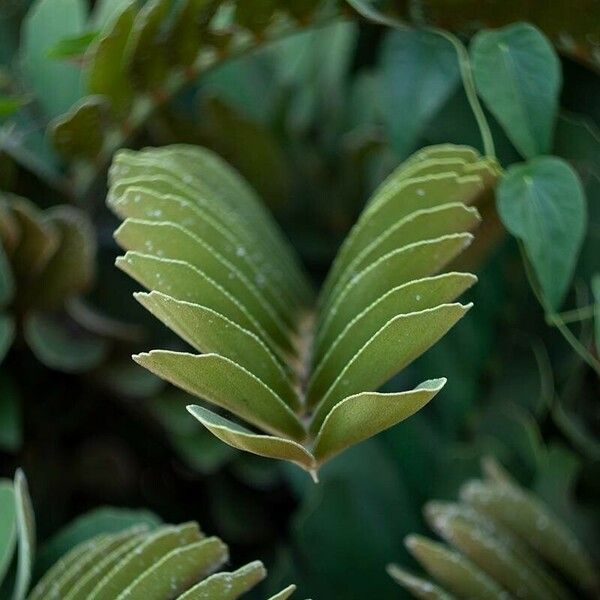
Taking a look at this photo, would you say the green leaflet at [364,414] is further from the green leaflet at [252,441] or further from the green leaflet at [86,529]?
the green leaflet at [86,529]

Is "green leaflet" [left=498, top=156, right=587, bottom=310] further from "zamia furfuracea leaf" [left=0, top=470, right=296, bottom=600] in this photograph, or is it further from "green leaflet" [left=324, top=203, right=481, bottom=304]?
"zamia furfuracea leaf" [left=0, top=470, right=296, bottom=600]

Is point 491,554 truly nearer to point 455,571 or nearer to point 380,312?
point 455,571

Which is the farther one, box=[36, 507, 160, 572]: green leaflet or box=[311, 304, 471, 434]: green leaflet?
box=[36, 507, 160, 572]: green leaflet

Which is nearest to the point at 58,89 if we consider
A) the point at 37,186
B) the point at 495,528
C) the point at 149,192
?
the point at 37,186

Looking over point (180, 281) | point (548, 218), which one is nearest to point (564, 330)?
point (548, 218)

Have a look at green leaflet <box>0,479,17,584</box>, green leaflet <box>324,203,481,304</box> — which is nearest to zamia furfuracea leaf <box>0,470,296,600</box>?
green leaflet <box>0,479,17,584</box>

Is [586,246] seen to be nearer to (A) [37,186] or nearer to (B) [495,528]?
(B) [495,528]

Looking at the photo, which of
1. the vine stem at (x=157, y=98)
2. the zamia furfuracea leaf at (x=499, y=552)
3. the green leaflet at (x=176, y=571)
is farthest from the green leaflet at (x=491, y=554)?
the vine stem at (x=157, y=98)
